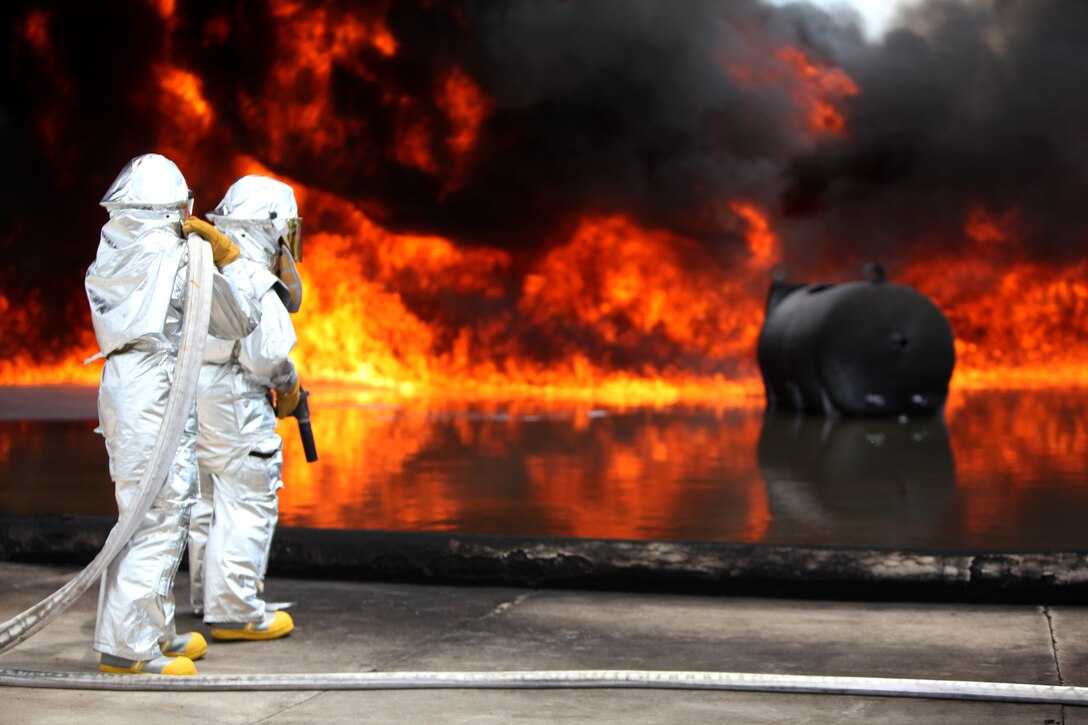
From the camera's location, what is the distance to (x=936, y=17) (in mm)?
24750

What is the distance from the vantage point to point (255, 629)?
4137mm

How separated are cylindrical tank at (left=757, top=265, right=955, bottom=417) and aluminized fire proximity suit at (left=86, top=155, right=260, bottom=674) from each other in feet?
38.6

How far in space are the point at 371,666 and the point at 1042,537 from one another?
128 inches

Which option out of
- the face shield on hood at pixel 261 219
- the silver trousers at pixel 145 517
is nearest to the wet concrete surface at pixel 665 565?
the face shield on hood at pixel 261 219

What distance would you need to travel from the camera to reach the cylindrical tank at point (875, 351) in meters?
14.7

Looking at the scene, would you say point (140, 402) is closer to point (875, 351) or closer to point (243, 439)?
point (243, 439)

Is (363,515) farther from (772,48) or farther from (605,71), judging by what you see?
(772,48)

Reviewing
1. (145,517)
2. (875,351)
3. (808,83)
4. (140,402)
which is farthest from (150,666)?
(808,83)

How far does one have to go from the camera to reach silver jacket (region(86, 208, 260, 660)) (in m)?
3.67

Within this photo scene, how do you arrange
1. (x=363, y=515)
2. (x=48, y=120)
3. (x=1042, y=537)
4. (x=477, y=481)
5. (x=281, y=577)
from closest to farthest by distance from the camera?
(x=281, y=577)
(x=1042, y=537)
(x=363, y=515)
(x=477, y=481)
(x=48, y=120)

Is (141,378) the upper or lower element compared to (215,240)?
lower

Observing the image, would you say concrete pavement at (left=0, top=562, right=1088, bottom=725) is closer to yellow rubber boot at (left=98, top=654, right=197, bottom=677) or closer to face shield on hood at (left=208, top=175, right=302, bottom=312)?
yellow rubber boot at (left=98, top=654, right=197, bottom=677)

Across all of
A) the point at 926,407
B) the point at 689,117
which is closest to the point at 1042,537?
the point at 926,407

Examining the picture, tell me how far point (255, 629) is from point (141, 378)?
925 mm
